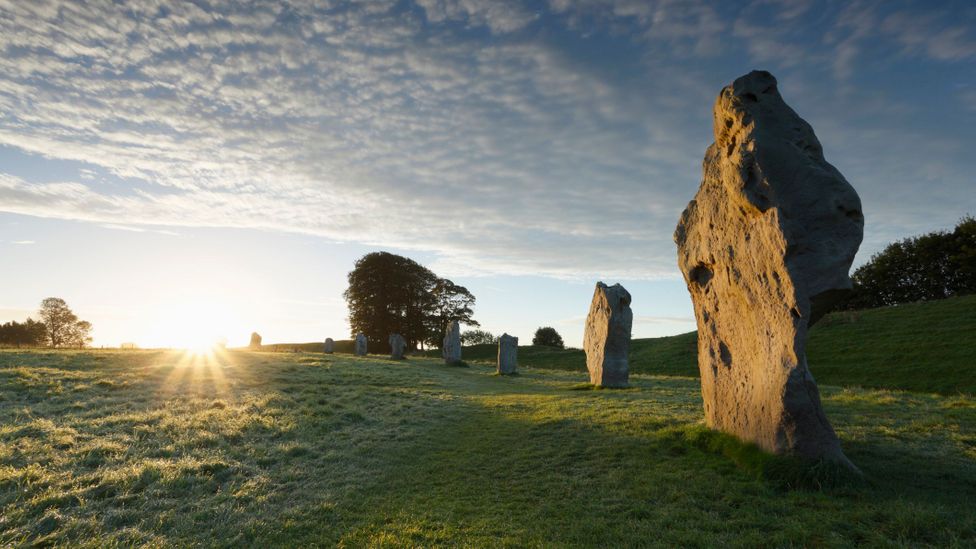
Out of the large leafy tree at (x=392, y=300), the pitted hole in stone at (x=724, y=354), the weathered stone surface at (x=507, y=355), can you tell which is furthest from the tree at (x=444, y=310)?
the pitted hole in stone at (x=724, y=354)

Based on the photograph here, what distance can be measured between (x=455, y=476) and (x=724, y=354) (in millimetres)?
6042

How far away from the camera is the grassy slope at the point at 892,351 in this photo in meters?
25.5

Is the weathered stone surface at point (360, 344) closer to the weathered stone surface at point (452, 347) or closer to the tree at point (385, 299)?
the tree at point (385, 299)

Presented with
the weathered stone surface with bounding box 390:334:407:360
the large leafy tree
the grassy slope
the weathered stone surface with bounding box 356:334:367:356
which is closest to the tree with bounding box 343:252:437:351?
the large leafy tree

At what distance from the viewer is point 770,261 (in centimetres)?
848

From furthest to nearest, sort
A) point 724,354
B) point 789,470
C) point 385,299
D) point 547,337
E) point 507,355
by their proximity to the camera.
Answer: point 547,337 → point 385,299 → point 507,355 → point 724,354 → point 789,470

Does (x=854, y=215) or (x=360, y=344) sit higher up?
(x=854, y=215)

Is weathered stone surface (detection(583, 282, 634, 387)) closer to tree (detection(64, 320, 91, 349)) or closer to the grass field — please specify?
the grass field

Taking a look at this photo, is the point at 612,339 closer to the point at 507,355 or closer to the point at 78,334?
the point at 507,355

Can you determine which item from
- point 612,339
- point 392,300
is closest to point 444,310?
point 392,300

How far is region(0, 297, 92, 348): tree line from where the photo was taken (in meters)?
59.4

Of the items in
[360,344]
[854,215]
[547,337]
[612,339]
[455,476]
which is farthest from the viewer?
[547,337]

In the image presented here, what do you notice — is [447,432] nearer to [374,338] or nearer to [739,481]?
[739,481]

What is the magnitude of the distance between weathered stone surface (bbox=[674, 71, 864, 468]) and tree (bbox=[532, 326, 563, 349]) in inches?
2715
